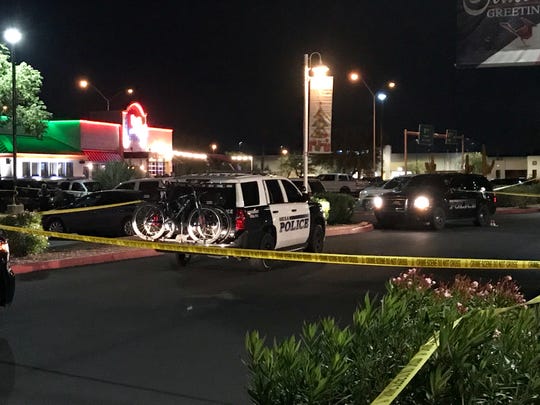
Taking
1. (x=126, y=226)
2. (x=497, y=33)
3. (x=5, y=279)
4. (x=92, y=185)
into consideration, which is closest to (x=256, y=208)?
(x=5, y=279)

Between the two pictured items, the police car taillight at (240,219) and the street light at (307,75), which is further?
the street light at (307,75)

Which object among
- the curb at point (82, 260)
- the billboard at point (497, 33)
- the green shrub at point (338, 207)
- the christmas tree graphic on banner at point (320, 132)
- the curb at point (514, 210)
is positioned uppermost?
the billboard at point (497, 33)

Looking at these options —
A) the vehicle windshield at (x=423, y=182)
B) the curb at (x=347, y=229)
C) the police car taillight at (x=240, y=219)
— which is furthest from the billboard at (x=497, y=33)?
the police car taillight at (x=240, y=219)

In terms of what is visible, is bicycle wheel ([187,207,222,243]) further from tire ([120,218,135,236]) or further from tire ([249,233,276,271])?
tire ([120,218,135,236])

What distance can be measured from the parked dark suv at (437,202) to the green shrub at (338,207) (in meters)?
0.96

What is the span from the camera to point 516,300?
532 cm

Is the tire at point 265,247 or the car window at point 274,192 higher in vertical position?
the car window at point 274,192

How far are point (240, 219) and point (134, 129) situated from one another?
127ft

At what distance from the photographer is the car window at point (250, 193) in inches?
486

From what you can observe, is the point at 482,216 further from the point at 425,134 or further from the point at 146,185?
the point at 425,134

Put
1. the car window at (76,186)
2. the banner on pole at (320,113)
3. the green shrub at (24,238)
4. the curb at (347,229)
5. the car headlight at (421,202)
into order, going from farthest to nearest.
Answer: the car window at (76,186) < the car headlight at (421,202) < the banner on pole at (320,113) < the curb at (347,229) < the green shrub at (24,238)

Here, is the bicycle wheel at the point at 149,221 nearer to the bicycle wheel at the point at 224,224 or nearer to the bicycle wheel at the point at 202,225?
the bicycle wheel at the point at 202,225

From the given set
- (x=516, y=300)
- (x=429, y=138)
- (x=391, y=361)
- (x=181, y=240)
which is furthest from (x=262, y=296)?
(x=429, y=138)

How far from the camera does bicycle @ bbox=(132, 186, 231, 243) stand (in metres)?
11.9
